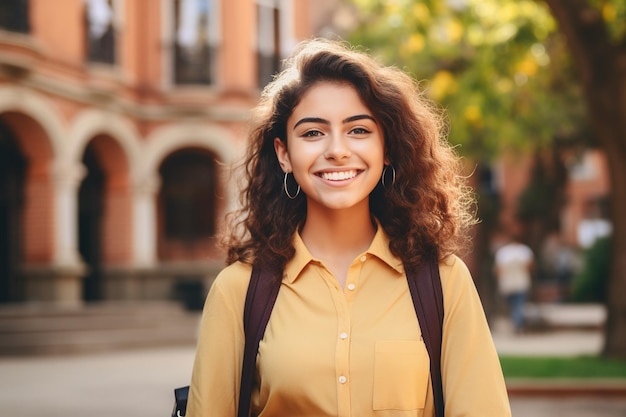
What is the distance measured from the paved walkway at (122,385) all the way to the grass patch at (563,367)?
99 centimetres

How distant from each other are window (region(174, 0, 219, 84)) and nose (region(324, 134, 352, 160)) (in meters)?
21.8

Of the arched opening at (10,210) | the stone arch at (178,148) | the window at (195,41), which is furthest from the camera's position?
the window at (195,41)

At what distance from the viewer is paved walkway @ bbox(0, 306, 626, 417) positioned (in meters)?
9.45

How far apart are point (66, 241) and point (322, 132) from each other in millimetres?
17910

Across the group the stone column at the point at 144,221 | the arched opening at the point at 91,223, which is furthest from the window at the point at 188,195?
the arched opening at the point at 91,223

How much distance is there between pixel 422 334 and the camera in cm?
273

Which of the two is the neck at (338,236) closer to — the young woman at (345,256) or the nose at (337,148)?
the young woman at (345,256)

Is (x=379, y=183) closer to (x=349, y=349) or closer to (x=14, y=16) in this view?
(x=349, y=349)

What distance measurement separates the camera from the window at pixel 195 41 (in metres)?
24.2

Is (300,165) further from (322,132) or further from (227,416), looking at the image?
(227,416)

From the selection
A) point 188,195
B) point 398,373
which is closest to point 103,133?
point 188,195

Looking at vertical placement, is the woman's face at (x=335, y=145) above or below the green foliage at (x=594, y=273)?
below

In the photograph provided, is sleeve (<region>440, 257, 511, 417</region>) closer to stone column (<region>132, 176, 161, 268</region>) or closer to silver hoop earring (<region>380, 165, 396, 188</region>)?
silver hoop earring (<region>380, 165, 396, 188</region>)

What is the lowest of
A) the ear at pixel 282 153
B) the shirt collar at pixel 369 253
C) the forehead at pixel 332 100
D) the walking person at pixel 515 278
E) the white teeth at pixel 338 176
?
the shirt collar at pixel 369 253
